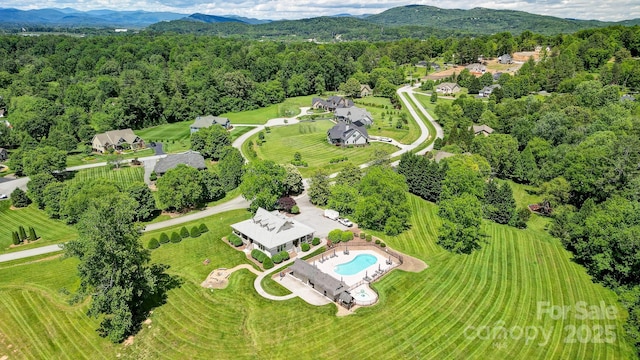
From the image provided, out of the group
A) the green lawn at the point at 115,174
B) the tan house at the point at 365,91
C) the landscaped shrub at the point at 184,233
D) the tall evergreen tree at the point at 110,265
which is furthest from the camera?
the tan house at the point at 365,91

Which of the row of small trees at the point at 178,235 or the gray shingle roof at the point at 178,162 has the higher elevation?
the gray shingle roof at the point at 178,162

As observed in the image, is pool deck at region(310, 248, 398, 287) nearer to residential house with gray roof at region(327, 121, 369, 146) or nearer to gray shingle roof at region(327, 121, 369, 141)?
residential house with gray roof at region(327, 121, 369, 146)

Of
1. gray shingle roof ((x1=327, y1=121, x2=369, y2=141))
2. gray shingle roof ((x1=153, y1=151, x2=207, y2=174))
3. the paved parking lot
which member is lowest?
the paved parking lot

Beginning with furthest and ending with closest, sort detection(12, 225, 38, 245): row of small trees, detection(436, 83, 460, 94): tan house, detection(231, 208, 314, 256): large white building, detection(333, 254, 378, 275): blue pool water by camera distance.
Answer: detection(436, 83, 460, 94): tan house
detection(12, 225, 38, 245): row of small trees
detection(231, 208, 314, 256): large white building
detection(333, 254, 378, 275): blue pool water

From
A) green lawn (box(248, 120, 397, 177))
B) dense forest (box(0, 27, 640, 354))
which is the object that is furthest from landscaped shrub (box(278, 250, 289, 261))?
green lawn (box(248, 120, 397, 177))

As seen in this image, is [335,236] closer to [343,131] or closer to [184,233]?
[184,233]

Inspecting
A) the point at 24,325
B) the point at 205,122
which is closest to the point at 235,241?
the point at 24,325

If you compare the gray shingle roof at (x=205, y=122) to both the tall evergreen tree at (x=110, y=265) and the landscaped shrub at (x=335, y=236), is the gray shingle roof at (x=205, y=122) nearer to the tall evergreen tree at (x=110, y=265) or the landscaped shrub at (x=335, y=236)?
the landscaped shrub at (x=335, y=236)

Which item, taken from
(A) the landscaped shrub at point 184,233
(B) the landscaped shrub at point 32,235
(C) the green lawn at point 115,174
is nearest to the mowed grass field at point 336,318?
(A) the landscaped shrub at point 184,233

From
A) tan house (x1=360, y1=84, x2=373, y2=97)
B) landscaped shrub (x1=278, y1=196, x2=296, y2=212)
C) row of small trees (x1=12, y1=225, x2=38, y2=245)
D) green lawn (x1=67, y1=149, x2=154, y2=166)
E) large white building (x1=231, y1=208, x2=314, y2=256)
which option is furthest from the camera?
tan house (x1=360, y1=84, x2=373, y2=97)
